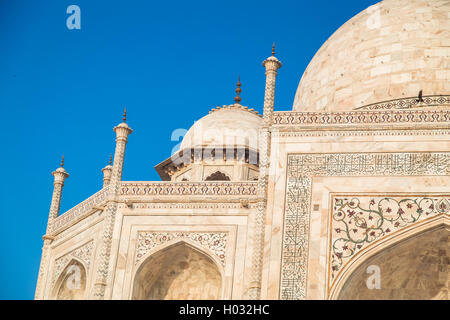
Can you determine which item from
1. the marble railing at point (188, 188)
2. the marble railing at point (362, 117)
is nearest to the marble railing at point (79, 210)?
the marble railing at point (188, 188)

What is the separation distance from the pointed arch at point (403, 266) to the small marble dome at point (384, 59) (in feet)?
9.07

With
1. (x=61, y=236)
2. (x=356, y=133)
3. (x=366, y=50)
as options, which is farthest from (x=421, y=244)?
(x=61, y=236)

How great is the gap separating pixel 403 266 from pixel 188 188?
9.16 feet

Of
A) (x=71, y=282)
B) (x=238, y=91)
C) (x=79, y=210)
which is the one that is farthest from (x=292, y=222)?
(x=238, y=91)

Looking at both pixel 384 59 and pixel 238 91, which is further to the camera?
pixel 238 91

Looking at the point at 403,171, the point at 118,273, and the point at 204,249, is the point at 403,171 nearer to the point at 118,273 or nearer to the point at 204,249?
the point at 204,249

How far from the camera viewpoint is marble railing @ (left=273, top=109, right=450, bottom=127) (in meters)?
11.8

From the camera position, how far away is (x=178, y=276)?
12.4 meters

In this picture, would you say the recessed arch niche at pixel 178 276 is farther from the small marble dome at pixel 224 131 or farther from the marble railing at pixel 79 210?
the small marble dome at pixel 224 131

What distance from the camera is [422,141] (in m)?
11.7

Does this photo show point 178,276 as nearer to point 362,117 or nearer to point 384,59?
point 362,117

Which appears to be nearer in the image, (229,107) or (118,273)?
(118,273)
